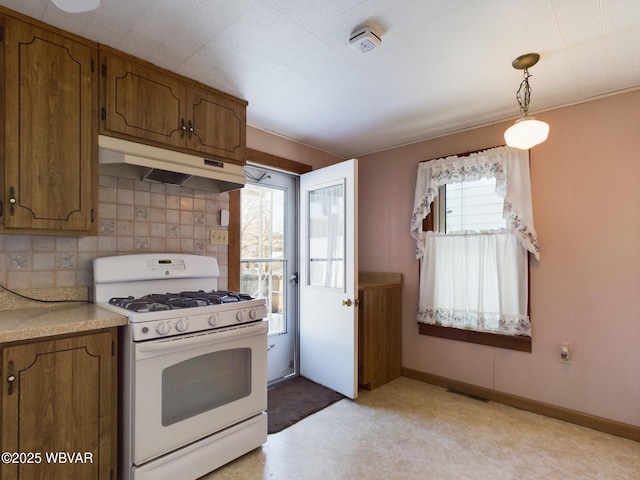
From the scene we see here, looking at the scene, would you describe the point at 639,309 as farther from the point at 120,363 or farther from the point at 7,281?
the point at 7,281

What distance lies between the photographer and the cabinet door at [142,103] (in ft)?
5.88

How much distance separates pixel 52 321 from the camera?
4.73ft

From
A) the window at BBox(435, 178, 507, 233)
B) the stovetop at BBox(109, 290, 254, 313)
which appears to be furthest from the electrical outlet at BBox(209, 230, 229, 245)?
the window at BBox(435, 178, 507, 233)

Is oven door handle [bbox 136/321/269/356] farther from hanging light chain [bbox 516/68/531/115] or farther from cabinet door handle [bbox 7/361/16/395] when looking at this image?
hanging light chain [bbox 516/68/531/115]

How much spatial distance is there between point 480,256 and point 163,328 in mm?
2452

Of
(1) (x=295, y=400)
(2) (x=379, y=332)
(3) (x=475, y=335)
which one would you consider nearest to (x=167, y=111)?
(1) (x=295, y=400)

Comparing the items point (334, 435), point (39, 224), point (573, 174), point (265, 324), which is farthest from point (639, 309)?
point (39, 224)

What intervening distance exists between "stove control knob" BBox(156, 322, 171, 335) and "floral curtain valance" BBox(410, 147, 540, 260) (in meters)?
2.39

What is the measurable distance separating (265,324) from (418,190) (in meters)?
1.97

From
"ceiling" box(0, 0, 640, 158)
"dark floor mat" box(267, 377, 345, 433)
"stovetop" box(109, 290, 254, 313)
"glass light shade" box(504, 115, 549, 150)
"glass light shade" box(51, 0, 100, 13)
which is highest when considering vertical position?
"ceiling" box(0, 0, 640, 158)

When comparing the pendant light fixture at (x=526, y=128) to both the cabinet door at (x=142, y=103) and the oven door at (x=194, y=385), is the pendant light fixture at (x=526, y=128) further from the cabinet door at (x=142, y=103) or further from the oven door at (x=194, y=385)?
the cabinet door at (x=142, y=103)

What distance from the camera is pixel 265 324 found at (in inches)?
81.4

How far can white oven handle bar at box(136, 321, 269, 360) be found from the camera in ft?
5.10

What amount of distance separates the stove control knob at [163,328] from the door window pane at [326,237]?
1499 mm
